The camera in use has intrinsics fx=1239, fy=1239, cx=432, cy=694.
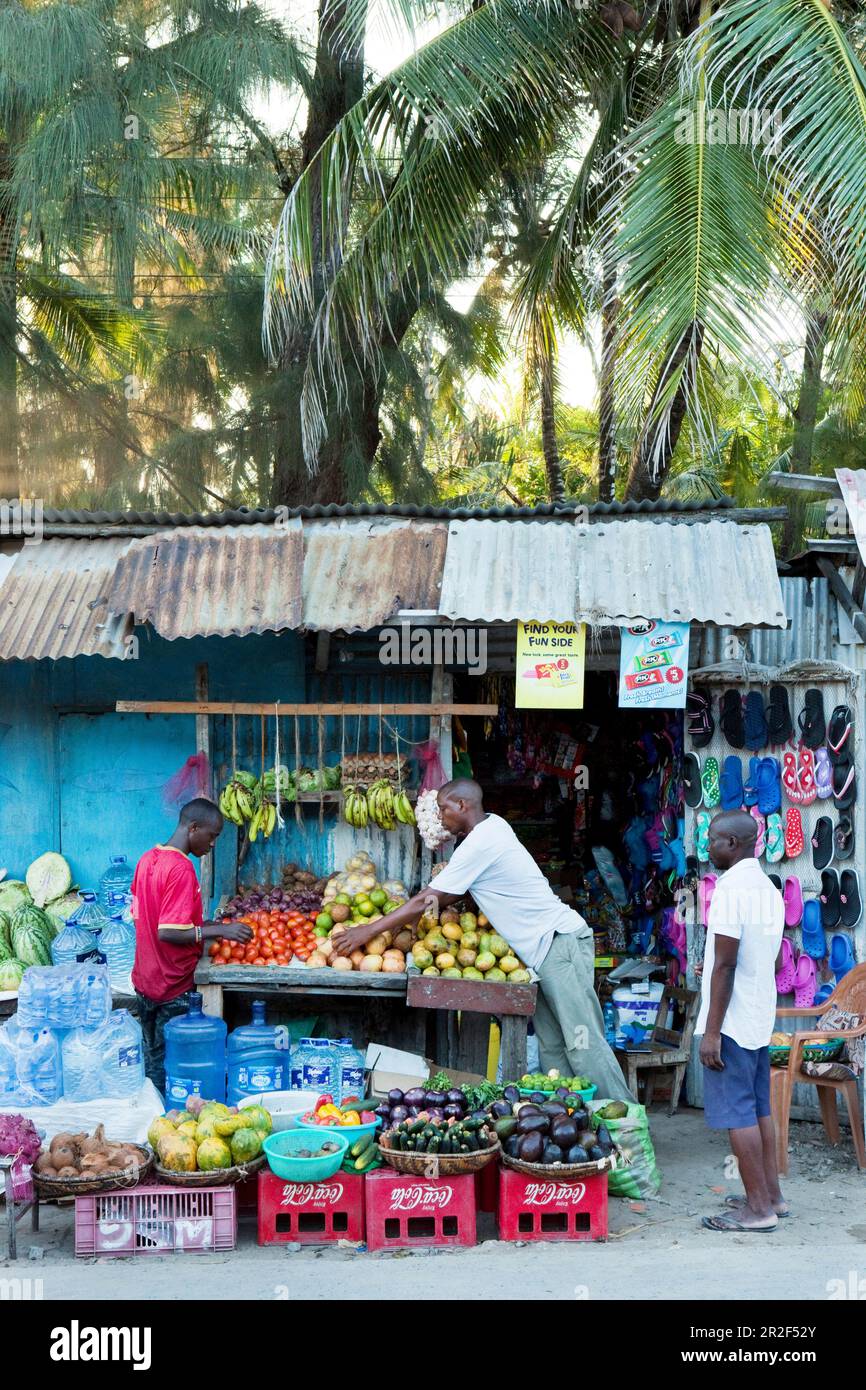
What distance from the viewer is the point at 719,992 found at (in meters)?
5.37

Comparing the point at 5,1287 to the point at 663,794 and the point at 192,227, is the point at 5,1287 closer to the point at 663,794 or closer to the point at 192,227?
the point at 663,794

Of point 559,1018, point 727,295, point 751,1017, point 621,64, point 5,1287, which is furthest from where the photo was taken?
point 621,64

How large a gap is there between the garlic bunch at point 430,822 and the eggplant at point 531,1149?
80.5 inches

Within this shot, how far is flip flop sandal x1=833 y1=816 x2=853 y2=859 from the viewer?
7090mm

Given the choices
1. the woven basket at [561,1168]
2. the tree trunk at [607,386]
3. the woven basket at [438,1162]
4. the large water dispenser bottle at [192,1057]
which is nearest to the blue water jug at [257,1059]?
the large water dispenser bottle at [192,1057]

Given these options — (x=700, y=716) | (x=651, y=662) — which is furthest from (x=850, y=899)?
(x=651, y=662)

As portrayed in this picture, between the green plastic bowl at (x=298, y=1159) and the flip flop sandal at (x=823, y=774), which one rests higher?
the flip flop sandal at (x=823, y=774)

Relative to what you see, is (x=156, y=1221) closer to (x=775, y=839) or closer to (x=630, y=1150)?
(x=630, y=1150)

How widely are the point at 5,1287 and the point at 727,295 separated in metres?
6.31

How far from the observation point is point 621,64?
9.95 meters

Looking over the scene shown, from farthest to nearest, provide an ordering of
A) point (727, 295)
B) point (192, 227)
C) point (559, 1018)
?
point (192, 227) → point (727, 295) → point (559, 1018)

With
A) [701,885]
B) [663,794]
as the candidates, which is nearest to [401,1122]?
[701,885]

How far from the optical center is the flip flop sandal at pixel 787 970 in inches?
286

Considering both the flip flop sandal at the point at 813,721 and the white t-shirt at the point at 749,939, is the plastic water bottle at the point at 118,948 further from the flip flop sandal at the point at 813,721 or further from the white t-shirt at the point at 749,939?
the flip flop sandal at the point at 813,721
